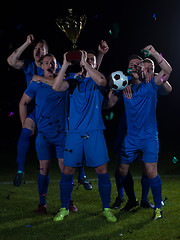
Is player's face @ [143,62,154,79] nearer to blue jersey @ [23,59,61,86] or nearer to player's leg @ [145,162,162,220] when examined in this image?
player's leg @ [145,162,162,220]

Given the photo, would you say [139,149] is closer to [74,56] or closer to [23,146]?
[74,56]

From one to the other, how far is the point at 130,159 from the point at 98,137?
600 mm

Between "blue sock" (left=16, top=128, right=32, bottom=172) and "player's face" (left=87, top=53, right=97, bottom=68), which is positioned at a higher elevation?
"player's face" (left=87, top=53, right=97, bottom=68)

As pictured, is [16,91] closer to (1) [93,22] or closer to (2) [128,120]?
(1) [93,22]

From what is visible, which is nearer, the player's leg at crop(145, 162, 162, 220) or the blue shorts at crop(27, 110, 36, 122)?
the player's leg at crop(145, 162, 162, 220)

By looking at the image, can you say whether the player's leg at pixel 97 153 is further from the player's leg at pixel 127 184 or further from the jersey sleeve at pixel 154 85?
the jersey sleeve at pixel 154 85

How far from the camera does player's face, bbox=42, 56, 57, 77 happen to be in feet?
14.6

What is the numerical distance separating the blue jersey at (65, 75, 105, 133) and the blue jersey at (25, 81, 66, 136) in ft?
1.17

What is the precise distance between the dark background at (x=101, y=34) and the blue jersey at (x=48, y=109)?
6659 millimetres

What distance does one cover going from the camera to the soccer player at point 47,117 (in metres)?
4.46

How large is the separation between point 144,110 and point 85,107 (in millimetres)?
733

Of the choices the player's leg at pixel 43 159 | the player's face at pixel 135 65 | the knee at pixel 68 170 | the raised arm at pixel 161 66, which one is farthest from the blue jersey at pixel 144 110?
the player's leg at pixel 43 159

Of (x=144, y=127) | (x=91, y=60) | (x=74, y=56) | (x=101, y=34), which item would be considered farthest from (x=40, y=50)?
(x=101, y=34)

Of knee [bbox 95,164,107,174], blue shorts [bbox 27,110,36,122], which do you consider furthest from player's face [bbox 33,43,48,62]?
knee [bbox 95,164,107,174]
